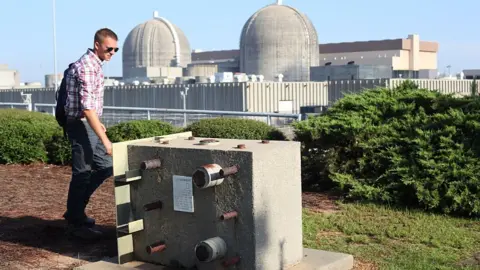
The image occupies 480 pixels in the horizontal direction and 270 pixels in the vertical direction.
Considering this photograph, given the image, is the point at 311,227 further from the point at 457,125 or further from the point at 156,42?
the point at 156,42

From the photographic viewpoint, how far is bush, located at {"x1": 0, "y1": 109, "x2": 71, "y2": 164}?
457 inches

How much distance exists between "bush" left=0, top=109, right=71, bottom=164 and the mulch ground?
126cm

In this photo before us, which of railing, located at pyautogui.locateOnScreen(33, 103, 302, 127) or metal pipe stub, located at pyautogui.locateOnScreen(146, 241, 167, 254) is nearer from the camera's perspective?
metal pipe stub, located at pyautogui.locateOnScreen(146, 241, 167, 254)

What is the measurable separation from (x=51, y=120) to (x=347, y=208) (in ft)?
22.3

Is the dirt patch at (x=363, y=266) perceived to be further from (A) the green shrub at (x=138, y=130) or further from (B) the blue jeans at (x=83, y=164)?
(A) the green shrub at (x=138, y=130)

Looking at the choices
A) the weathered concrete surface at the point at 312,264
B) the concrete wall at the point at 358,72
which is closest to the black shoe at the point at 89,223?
the weathered concrete surface at the point at 312,264

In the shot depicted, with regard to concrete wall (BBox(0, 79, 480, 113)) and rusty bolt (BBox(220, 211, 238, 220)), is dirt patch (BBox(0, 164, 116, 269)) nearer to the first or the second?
rusty bolt (BBox(220, 211, 238, 220))

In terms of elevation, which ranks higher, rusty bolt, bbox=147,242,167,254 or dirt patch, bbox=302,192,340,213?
rusty bolt, bbox=147,242,167,254

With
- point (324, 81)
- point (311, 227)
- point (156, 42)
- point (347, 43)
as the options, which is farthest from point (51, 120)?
point (347, 43)

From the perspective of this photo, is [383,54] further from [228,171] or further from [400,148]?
[228,171]

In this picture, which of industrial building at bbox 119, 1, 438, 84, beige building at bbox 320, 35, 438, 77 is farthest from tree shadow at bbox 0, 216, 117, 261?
beige building at bbox 320, 35, 438, 77

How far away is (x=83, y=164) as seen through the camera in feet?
19.2

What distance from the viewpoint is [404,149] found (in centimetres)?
817

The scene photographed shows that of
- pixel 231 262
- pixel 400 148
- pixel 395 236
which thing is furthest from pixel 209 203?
pixel 400 148
